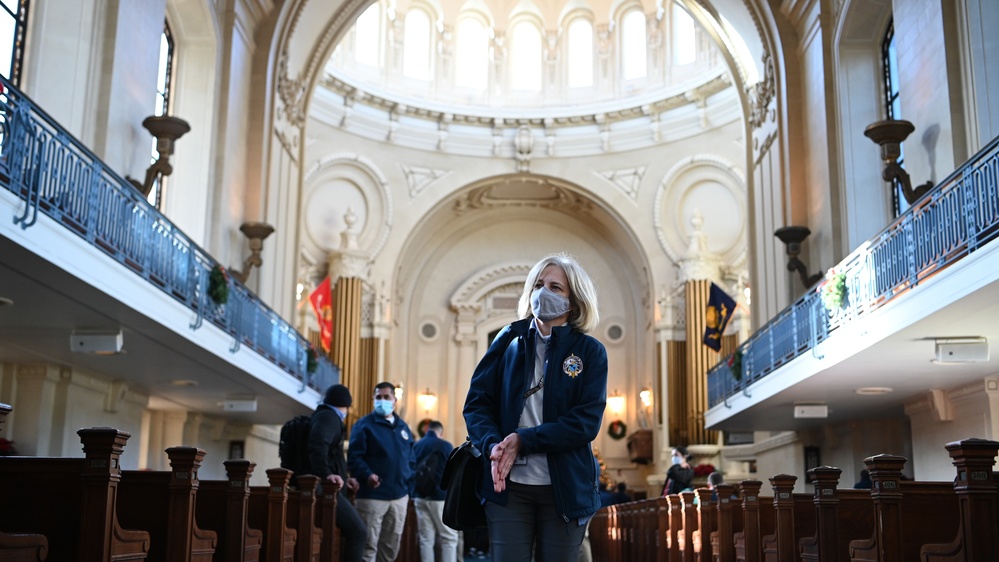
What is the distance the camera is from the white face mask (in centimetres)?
473

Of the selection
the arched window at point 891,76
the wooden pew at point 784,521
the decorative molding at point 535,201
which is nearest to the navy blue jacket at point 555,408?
the wooden pew at point 784,521

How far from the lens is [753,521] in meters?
9.45

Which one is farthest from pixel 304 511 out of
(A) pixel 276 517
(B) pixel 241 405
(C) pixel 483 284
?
(C) pixel 483 284

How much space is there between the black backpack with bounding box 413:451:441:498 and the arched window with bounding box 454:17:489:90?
1901 centimetres

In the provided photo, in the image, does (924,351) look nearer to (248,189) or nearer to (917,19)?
(917,19)

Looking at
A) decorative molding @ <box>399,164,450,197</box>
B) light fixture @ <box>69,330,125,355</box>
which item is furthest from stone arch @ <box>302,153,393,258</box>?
light fixture @ <box>69,330,125,355</box>

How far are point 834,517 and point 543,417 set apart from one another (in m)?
3.58

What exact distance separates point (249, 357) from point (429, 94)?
1581cm

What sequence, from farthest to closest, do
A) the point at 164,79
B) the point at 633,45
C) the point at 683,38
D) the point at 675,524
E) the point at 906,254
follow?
the point at 633,45, the point at 683,38, the point at 164,79, the point at 675,524, the point at 906,254

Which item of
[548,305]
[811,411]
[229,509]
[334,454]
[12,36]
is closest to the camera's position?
[548,305]

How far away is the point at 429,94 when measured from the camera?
30406mm

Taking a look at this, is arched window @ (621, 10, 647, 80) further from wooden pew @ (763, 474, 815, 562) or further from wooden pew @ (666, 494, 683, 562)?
wooden pew @ (763, 474, 815, 562)

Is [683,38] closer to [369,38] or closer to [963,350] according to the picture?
[369,38]

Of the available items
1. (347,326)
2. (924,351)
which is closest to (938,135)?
(924,351)
